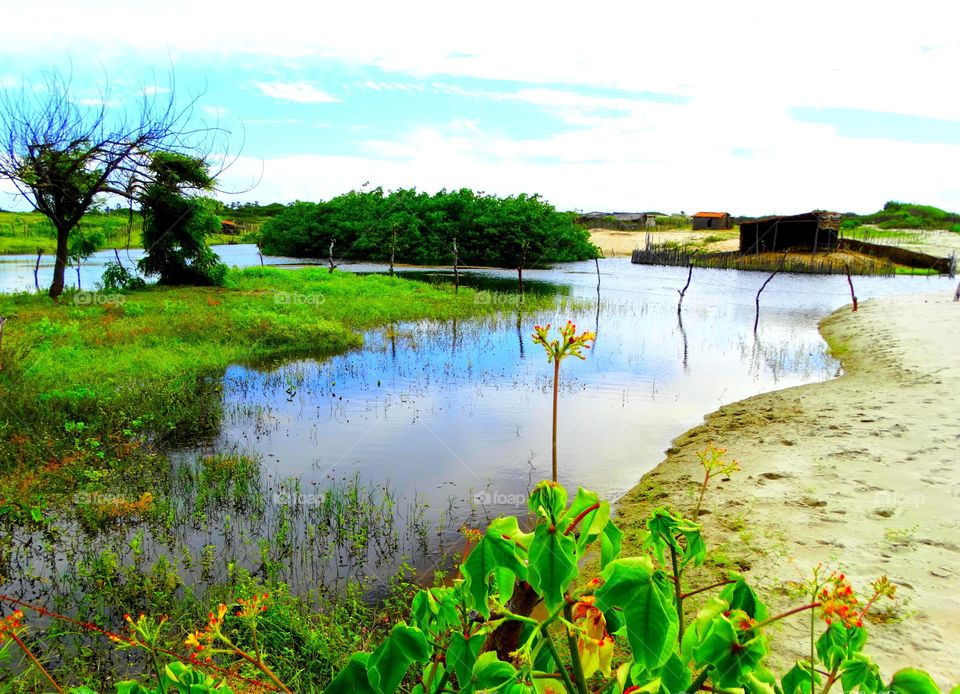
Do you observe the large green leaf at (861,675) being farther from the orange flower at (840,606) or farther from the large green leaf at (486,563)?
the large green leaf at (486,563)

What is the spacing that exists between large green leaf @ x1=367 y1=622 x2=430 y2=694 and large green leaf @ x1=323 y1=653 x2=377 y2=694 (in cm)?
2

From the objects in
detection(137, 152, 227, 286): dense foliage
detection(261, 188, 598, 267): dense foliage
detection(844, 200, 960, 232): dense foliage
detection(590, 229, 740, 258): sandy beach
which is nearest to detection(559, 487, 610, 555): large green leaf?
detection(137, 152, 227, 286): dense foliage

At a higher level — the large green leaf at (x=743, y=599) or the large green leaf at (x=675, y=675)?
the large green leaf at (x=743, y=599)

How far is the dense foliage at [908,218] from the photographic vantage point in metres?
66.3

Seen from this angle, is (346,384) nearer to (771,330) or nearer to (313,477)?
(313,477)

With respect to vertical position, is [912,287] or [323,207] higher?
[323,207]

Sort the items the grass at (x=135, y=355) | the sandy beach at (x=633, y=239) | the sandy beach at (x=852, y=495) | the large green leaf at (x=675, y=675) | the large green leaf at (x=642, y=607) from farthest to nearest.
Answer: the sandy beach at (x=633, y=239) < the grass at (x=135, y=355) < the sandy beach at (x=852, y=495) < the large green leaf at (x=675, y=675) < the large green leaf at (x=642, y=607)

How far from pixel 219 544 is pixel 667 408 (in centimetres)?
837

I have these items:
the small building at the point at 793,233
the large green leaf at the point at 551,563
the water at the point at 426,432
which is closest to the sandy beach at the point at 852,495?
the water at the point at 426,432

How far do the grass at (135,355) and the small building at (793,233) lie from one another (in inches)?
1306

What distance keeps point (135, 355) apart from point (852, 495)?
41.6 feet

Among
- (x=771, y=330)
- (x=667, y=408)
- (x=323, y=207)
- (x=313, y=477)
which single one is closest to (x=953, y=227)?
(x=771, y=330)

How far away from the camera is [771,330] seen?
68.0 feet

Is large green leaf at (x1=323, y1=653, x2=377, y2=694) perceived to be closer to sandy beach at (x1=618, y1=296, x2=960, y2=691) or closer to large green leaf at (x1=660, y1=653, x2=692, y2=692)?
large green leaf at (x1=660, y1=653, x2=692, y2=692)
